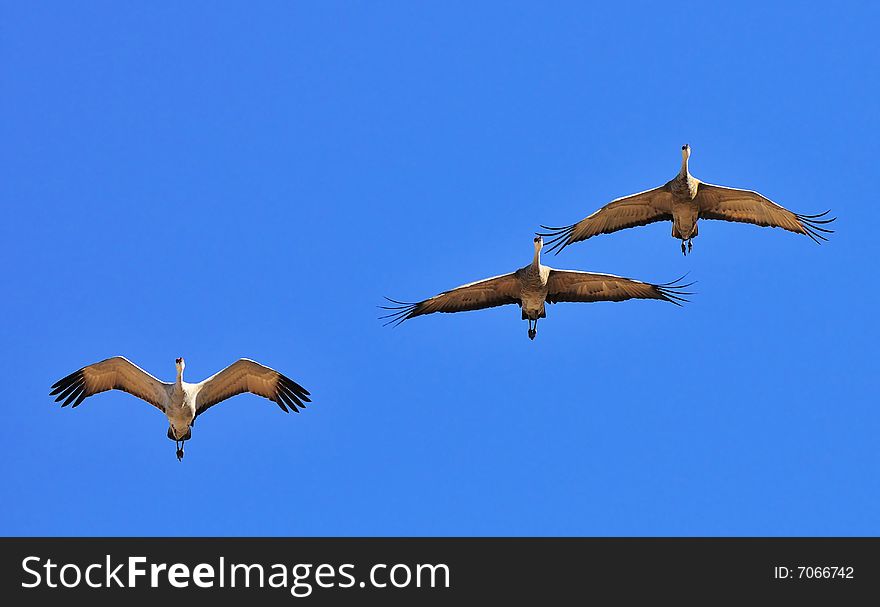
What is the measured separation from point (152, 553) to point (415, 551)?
464 cm

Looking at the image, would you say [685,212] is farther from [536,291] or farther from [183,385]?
[183,385]

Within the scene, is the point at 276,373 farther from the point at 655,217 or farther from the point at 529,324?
the point at 655,217

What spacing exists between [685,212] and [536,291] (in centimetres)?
358

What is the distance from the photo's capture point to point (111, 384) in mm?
26594

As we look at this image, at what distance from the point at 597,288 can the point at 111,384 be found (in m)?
9.97

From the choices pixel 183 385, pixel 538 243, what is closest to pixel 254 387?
pixel 183 385

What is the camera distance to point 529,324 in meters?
26.4

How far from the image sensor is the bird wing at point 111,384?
26.1 meters

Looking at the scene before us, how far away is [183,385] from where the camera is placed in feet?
85.2

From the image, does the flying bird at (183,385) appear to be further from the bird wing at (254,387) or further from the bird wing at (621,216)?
the bird wing at (621,216)

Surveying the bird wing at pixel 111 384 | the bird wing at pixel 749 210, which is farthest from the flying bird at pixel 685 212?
the bird wing at pixel 111 384

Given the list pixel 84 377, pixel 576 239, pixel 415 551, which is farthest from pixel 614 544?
pixel 84 377

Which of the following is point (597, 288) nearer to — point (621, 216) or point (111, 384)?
point (621, 216)

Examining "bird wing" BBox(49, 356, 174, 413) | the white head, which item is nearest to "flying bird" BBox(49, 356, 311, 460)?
"bird wing" BBox(49, 356, 174, 413)
